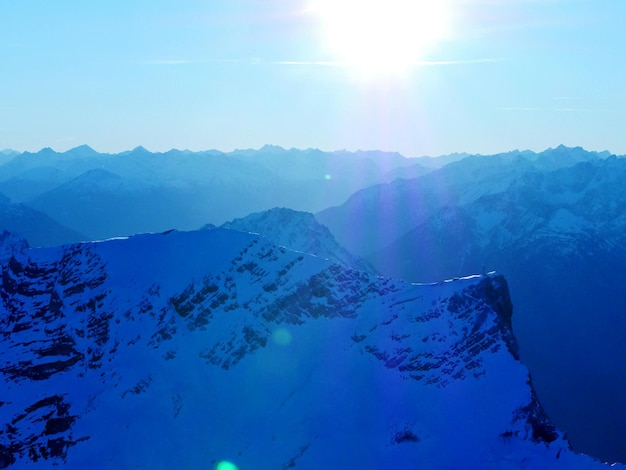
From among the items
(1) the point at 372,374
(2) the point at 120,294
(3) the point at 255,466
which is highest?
(2) the point at 120,294

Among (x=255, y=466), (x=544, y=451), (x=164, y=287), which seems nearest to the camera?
(x=544, y=451)

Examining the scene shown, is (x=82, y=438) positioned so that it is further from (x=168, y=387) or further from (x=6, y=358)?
(x=6, y=358)

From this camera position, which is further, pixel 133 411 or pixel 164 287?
pixel 164 287

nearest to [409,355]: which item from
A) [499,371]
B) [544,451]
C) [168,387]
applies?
[499,371]

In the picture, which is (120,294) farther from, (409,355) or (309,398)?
(409,355)

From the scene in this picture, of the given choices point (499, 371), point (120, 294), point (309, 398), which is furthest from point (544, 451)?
point (120, 294)

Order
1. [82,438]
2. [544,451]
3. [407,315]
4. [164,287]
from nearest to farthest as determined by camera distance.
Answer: [544,451], [82,438], [407,315], [164,287]

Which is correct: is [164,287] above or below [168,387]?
above
